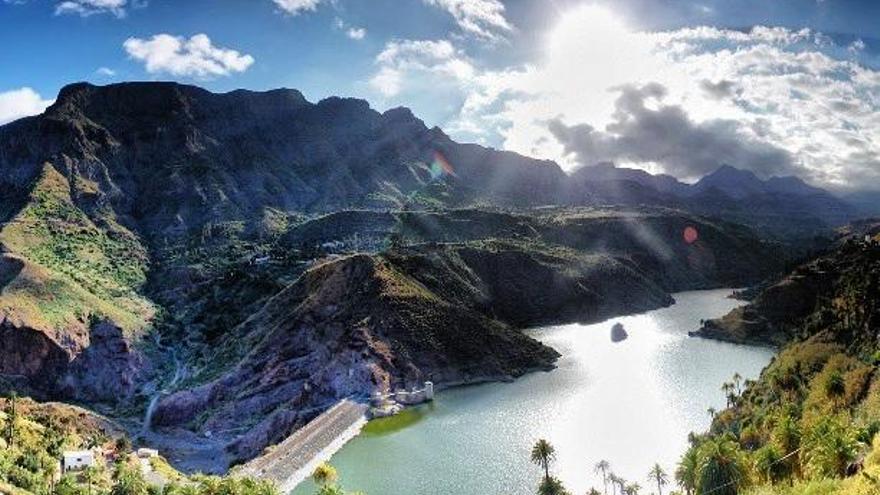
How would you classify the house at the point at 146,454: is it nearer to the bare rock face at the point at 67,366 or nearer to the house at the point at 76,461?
the house at the point at 76,461

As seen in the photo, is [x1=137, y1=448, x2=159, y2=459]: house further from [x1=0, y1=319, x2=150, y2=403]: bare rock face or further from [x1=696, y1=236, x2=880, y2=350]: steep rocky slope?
[x1=696, y1=236, x2=880, y2=350]: steep rocky slope

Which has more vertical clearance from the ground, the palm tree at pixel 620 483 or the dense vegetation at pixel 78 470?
the dense vegetation at pixel 78 470

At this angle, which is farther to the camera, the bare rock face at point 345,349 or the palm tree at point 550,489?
the bare rock face at point 345,349

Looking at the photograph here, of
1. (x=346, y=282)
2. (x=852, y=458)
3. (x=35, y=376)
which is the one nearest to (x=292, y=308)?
(x=346, y=282)

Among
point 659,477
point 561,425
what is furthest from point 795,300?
point 659,477

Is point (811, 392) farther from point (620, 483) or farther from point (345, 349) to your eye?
point (345, 349)

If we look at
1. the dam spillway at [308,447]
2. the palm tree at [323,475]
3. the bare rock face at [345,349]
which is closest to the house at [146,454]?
the bare rock face at [345,349]

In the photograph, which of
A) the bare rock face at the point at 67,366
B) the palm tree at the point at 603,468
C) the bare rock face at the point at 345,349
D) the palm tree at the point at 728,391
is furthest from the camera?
the bare rock face at the point at 67,366

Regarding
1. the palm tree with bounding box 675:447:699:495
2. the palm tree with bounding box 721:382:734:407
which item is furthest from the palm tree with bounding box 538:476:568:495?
the palm tree with bounding box 721:382:734:407
